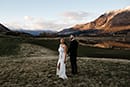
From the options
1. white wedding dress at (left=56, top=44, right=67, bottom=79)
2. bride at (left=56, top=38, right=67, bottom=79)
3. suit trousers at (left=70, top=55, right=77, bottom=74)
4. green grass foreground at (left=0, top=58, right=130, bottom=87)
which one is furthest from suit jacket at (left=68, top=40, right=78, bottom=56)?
green grass foreground at (left=0, top=58, right=130, bottom=87)

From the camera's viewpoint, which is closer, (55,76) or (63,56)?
(63,56)

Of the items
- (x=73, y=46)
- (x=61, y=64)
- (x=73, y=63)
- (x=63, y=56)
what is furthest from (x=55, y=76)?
(x=73, y=46)

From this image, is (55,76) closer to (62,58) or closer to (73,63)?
(73,63)

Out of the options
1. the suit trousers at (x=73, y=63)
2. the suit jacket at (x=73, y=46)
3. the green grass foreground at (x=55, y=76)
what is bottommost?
the green grass foreground at (x=55, y=76)

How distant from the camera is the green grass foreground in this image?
80.4 ft

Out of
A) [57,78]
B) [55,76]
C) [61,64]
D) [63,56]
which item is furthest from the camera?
[55,76]

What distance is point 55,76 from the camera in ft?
85.5

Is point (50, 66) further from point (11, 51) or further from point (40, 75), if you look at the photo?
point (11, 51)

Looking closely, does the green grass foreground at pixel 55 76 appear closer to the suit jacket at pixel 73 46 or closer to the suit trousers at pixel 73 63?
the suit trousers at pixel 73 63

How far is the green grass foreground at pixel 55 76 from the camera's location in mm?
24516


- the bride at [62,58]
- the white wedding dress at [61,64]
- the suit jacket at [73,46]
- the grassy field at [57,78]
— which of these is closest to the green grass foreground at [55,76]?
the grassy field at [57,78]

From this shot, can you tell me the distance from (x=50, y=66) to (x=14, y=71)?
3.84m

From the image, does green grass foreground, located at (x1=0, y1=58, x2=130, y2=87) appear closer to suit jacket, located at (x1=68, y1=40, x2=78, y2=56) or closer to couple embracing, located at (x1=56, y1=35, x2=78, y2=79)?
couple embracing, located at (x1=56, y1=35, x2=78, y2=79)

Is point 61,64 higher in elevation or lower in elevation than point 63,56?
lower
